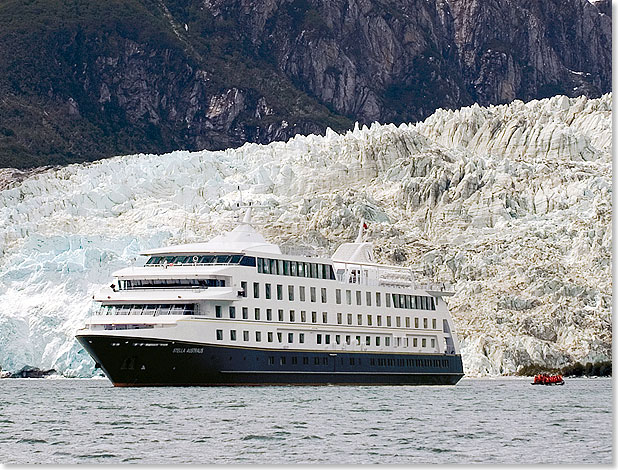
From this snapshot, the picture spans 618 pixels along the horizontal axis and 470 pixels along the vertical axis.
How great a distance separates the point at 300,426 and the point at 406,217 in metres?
59.2

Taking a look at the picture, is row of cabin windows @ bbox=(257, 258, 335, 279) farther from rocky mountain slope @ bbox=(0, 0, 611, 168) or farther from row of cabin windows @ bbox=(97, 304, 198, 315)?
rocky mountain slope @ bbox=(0, 0, 611, 168)

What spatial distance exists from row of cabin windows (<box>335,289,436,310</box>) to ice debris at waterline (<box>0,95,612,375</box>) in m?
11.8

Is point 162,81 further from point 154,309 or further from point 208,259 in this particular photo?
point 154,309

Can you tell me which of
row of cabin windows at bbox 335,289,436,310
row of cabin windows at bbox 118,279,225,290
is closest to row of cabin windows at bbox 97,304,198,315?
row of cabin windows at bbox 118,279,225,290

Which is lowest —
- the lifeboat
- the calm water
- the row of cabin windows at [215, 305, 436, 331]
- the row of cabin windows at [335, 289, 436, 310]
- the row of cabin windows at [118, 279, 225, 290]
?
the calm water

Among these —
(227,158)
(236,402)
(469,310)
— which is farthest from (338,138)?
(236,402)

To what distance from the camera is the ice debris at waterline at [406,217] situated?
78125mm

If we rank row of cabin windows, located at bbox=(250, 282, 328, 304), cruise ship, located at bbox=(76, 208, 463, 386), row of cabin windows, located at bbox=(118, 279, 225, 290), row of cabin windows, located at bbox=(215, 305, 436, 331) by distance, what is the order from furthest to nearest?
row of cabin windows, located at bbox=(250, 282, 328, 304) < row of cabin windows, located at bbox=(215, 305, 436, 331) < row of cabin windows, located at bbox=(118, 279, 225, 290) < cruise ship, located at bbox=(76, 208, 463, 386)

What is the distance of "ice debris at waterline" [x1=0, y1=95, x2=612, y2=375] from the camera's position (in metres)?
78.1

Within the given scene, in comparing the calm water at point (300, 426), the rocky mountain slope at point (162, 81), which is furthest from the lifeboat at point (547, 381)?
the rocky mountain slope at point (162, 81)

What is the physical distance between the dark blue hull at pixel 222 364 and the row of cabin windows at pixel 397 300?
2.22m

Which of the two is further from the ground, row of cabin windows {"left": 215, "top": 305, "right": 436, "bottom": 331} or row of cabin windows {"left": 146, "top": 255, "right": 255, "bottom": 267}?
row of cabin windows {"left": 146, "top": 255, "right": 255, "bottom": 267}

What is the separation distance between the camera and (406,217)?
319 feet

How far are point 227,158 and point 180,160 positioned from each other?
5.01 metres
